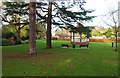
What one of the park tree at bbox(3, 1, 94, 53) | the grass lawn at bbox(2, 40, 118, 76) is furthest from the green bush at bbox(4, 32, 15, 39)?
the grass lawn at bbox(2, 40, 118, 76)

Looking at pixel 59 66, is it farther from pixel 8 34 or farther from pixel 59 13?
pixel 8 34

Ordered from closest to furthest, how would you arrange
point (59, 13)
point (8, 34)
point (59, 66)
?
point (59, 66) → point (59, 13) → point (8, 34)

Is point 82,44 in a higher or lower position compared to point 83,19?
lower

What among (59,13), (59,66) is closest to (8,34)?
(59,13)

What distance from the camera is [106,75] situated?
1012 cm

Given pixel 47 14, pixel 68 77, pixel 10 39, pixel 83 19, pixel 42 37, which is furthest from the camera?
pixel 42 37

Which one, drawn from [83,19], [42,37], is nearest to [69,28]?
[83,19]

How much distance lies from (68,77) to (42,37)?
→ 187 feet

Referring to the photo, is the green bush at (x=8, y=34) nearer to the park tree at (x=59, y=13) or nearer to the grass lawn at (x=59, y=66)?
the park tree at (x=59, y=13)

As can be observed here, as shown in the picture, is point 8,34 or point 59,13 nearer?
point 59,13

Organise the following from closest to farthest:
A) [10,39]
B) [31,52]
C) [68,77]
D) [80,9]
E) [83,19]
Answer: [68,77] < [31,52] < [80,9] < [83,19] < [10,39]

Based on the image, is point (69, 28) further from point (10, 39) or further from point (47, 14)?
point (10, 39)

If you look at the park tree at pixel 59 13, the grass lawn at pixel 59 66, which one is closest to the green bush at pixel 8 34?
the park tree at pixel 59 13

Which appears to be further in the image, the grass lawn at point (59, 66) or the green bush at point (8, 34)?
the green bush at point (8, 34)
